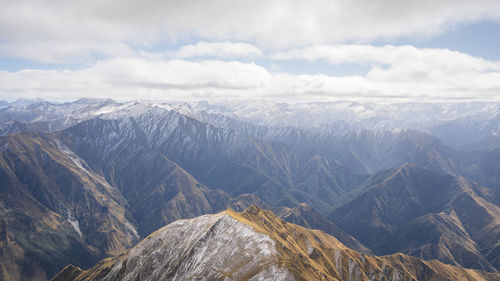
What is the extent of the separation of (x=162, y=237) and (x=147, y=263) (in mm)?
15739

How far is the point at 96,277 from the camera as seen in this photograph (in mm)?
195375

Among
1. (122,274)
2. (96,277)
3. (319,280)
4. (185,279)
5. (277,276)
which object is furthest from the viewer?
(96,277)

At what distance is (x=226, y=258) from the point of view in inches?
6398

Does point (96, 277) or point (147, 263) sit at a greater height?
point (147, 263)

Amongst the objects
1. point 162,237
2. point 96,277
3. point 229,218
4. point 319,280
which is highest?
point 229,218

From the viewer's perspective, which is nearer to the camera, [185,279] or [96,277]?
[185,279]

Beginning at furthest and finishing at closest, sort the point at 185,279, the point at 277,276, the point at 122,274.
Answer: the point at 122,274
the point at 185,279
the point at 277,276

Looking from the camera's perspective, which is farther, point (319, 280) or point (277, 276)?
point (319, 280)

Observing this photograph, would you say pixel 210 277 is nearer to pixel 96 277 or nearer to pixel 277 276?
pixel 277 276

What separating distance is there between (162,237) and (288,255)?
71017 millimetres

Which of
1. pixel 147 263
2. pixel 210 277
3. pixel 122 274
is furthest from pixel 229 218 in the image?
pixel 122 274

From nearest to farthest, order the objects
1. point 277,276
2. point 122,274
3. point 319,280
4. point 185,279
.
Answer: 1. point 277,276
2. point 185,279
3. point 319,280
4. point 122,274

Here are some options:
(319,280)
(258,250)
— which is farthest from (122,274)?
(319,280)

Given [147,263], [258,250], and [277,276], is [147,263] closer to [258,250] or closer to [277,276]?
[258,250]
